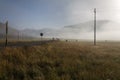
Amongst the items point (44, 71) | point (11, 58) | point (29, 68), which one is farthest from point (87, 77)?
point (11, 58)

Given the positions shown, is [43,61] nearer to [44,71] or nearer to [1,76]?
[44,71]

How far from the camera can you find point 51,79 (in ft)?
37.1

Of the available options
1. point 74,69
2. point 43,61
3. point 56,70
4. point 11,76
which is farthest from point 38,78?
point 43,61

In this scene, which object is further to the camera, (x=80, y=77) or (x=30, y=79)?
(x=80, y=77)

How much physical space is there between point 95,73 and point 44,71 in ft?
10.7

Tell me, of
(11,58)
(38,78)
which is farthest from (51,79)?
(11,58)

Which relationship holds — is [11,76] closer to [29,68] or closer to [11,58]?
[29,68]

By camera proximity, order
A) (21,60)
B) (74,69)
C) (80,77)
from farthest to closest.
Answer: (21,60) < (74,69) < (80,77)

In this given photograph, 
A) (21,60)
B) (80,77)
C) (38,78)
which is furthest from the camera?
(21,60)

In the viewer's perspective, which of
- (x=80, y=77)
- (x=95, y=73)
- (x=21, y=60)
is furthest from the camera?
(x=21, y=60)

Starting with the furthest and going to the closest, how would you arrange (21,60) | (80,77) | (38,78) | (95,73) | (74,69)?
(21,60) < (74,69) < (95,73) < (80,77) < (38,78)

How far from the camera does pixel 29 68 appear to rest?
13.4 metres

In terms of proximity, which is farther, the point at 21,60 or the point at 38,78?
the point at 21,60

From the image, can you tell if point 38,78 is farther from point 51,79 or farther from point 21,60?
point 21,60
